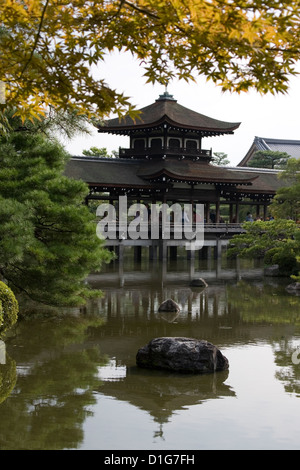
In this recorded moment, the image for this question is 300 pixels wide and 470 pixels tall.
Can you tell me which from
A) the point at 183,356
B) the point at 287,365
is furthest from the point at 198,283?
the point at 183,356

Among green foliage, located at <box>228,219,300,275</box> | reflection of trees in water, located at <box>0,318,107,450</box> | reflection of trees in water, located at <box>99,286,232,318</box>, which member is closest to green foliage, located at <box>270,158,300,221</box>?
green foliage, located at <box>228,219,300,275</box>

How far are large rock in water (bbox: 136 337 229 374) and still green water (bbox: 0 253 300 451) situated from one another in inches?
7.2

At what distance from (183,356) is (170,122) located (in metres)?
22.7

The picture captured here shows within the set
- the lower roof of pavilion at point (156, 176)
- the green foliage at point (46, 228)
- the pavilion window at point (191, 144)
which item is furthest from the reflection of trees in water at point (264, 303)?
the pavilion window at point (191, 144)

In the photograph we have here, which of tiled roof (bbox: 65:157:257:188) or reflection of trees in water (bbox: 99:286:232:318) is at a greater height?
tiled roof (bbox: 65:157:257:188)

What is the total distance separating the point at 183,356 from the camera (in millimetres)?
9664

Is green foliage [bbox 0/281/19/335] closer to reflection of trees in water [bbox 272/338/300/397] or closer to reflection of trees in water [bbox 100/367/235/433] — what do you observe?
reflection of trees in water [bbox 100/367/235/433]

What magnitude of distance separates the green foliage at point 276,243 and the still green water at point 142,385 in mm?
6482

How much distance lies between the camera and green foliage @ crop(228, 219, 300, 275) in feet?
76.2

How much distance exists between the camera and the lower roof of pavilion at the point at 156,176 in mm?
29250

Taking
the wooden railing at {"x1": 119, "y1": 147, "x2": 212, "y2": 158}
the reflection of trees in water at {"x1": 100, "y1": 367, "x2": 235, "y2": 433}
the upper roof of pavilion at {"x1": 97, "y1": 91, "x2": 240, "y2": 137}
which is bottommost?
the reflection of trees in water at {"x1": 100, "y1": 367, "x2": 235, "y2": 433}

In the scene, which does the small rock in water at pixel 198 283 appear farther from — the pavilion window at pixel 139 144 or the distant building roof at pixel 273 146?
the distant building roof at pixel 273 146
